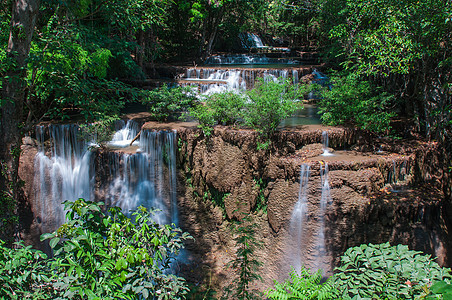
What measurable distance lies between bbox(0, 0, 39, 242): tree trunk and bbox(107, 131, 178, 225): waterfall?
3.69 m

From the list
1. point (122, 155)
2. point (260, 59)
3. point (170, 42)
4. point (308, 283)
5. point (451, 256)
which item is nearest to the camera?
point (308, 283)

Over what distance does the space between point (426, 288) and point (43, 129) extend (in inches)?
423

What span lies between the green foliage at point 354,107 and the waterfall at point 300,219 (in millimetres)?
2646

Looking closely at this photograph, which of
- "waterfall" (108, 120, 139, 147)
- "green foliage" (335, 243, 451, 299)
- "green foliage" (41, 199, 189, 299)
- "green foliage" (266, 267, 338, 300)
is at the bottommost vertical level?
"green foliage" (266, 267, 338, 300)

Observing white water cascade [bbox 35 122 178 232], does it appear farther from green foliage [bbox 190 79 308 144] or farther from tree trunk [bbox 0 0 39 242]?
tree trunk [bbox 0 0 39 242]

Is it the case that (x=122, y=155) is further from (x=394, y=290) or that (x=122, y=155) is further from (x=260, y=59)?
(x=260, y=59)

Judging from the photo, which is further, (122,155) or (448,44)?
(122,155)

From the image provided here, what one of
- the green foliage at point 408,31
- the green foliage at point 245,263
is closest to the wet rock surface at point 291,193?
the green foliage at point 408,31

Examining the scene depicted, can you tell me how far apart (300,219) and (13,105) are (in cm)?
688

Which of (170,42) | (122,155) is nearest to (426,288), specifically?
(122,155)

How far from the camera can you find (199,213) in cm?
1005

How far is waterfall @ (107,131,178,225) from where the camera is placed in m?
9.90

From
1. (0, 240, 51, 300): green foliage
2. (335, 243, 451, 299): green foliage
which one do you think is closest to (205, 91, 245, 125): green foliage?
(335, 243, 451, 299): green foliage

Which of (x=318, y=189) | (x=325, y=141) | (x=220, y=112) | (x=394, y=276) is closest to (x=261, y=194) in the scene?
(x=318, y=189)
